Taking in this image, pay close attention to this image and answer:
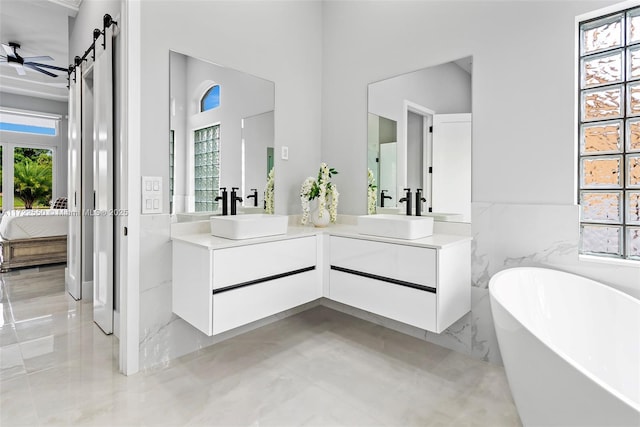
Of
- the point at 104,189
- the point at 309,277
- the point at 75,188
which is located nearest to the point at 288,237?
the point at 309,277

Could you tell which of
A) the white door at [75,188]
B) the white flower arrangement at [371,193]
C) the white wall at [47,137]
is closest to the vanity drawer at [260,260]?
the white flower arrangement at [371,193]

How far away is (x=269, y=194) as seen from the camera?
2727 mm

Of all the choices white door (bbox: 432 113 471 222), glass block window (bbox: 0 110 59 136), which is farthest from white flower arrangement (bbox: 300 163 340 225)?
glass block window (bbox: 0 110 59 136)

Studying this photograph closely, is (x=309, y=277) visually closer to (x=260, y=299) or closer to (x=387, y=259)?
(x=260, y=299)

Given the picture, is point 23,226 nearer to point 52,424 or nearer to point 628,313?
point 52,424

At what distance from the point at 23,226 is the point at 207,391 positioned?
4.20 meters

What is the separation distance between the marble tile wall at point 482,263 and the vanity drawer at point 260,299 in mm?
505

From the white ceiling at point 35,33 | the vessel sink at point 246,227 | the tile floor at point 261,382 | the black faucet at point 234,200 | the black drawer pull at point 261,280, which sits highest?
the white ceiling at point 35,33

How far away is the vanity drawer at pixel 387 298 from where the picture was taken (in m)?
1.90

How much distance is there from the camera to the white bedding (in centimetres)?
424

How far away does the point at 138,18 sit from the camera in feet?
6.23

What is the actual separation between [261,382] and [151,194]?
4.28ft

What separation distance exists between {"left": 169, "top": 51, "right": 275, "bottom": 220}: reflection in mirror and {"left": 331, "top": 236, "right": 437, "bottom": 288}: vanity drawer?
807 mm

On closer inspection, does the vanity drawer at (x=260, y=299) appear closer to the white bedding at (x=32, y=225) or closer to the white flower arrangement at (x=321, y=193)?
the white flower arrangement at (x=321, y=193)
